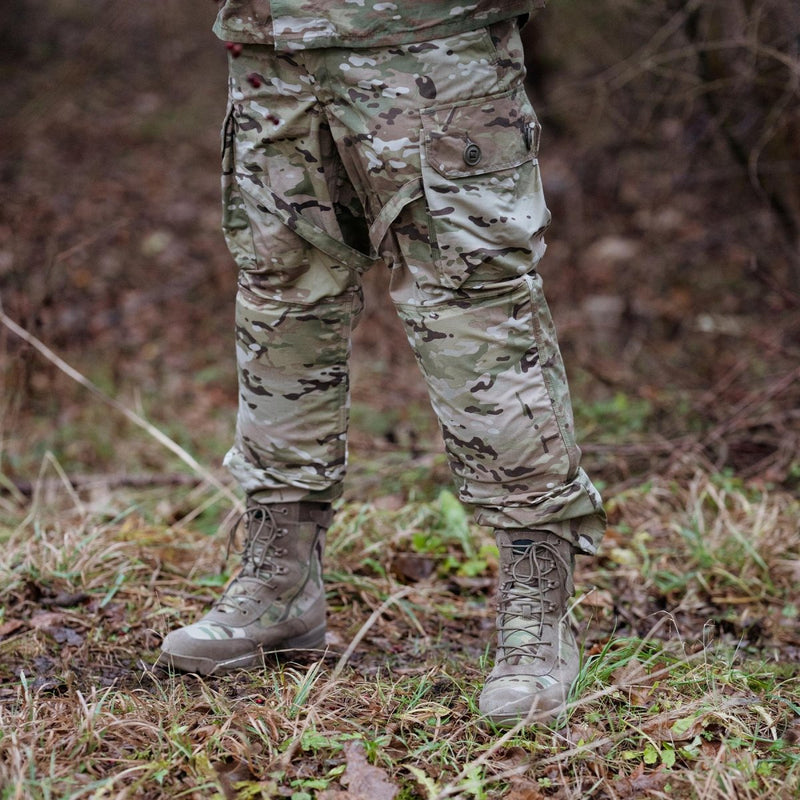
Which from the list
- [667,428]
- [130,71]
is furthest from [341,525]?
[130,71]

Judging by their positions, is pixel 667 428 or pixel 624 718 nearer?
pixel 624 718

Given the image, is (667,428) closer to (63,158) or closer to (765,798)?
(765,798)

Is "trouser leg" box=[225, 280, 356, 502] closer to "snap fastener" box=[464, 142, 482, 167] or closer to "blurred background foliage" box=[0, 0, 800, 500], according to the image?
"snap fastener" box=[464, 142, 482, 167]

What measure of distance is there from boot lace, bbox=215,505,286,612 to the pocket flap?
3.28 feet

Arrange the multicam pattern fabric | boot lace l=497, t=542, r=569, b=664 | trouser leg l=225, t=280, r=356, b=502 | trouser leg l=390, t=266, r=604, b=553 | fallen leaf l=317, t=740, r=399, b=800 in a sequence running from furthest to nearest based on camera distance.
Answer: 1. trouser leg l=225, t=280, r=356, b=502
2. boot lace l=497, t=542, r=569, b=664
3. trouser leg l=390, t=266, r=604, b=553
4. the multicam pattern fabric
5. fallen leaf l=317, t=740, r=399, b=800

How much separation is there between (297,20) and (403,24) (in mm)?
220

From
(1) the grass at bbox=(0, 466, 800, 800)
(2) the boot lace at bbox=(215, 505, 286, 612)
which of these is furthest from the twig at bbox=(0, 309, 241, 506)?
(2) the boot lace at bbox=(215, 505, 286, 612)

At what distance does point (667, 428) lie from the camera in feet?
12.9

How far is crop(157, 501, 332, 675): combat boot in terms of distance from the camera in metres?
2.31

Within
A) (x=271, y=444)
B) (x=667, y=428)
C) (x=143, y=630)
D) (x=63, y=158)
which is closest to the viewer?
(x=271, y=444)

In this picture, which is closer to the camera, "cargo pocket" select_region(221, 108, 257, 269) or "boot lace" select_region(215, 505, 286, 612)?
"cargo pocket" select_region(221, 108, 257, 269)

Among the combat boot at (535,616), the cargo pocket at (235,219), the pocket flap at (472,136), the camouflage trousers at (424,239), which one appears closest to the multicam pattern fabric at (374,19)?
the camouflage trousers at (424,239)

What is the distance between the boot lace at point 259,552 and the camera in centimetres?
238

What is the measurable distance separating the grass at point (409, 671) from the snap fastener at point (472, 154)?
96 cm
